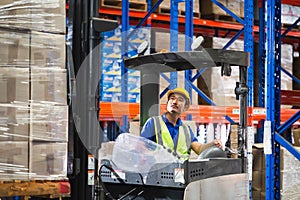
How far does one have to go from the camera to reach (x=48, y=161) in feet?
13.6

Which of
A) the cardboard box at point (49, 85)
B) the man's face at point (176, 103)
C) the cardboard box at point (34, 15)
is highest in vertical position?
the cardboard box at point (34, 15)

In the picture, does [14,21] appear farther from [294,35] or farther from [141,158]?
[294,35]

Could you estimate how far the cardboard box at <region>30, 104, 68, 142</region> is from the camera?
407 cm

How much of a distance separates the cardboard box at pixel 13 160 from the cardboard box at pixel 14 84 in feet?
0.94

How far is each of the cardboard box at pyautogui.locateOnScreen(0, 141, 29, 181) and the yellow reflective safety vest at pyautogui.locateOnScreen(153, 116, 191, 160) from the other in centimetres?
162

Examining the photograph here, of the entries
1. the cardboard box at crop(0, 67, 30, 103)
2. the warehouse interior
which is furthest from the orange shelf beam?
the cardboard box at crop(0, 67, 30, 103)

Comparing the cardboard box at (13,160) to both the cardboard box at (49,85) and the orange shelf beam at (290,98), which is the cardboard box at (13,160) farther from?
the orange shelf beam at (290,98)

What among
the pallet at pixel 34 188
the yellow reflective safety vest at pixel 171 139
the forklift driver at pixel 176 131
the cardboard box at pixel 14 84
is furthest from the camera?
the forklift driver at pixel 176 131

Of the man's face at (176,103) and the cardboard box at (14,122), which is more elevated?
the man's face at (176,103)

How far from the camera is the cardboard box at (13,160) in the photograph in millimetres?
3979

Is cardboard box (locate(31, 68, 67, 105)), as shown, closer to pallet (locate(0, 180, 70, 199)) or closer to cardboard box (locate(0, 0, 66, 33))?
cardboard box (locate(0, 0, 66, 33))

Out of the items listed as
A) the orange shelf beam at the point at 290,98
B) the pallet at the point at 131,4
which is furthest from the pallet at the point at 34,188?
the pallet at the point at 131,4

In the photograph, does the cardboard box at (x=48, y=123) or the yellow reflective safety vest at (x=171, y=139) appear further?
the yellow reflective safety vest at (x=171, y=139)

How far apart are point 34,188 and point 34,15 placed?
1.11 metres
